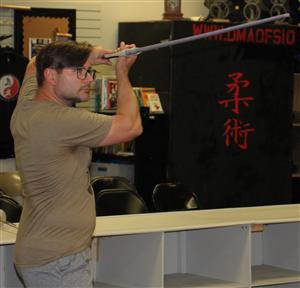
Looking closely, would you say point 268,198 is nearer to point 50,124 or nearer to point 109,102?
point 109,102

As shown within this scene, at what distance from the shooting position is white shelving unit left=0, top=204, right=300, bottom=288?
4.17 m

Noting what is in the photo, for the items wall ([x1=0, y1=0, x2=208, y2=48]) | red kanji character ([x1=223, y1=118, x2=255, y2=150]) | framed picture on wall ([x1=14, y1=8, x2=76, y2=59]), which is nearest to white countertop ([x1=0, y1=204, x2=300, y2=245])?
red kanji character ([x1=223, y1=118, x2=255, y2=150])

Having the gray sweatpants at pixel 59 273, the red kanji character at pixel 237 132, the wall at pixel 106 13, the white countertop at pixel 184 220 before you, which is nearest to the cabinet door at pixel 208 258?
the white countertop at pixel 184 220

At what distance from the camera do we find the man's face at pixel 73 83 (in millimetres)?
2822

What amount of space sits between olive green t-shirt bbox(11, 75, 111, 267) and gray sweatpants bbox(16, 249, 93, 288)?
0.09 feet

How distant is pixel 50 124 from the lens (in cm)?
279

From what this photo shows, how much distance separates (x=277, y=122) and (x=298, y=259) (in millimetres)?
3416

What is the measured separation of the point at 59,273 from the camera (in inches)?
109

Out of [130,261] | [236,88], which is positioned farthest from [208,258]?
[236,88]

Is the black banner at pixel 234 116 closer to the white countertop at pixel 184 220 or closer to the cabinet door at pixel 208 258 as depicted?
the white countertop at pixel 184 220

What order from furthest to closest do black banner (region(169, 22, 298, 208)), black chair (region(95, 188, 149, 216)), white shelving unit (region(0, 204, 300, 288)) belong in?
1. black banner (region(169, 22, 298, 208))
2. black chair (region(95, 188, 149, 216))
3. white shelving unit (region(0, 204, 300, 288))

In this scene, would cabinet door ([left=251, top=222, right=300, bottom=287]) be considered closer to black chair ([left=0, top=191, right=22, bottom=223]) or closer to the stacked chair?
the stacked chair

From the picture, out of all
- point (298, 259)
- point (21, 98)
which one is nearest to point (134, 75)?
point (298, 259)

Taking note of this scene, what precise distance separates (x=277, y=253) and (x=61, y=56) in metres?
2.72
